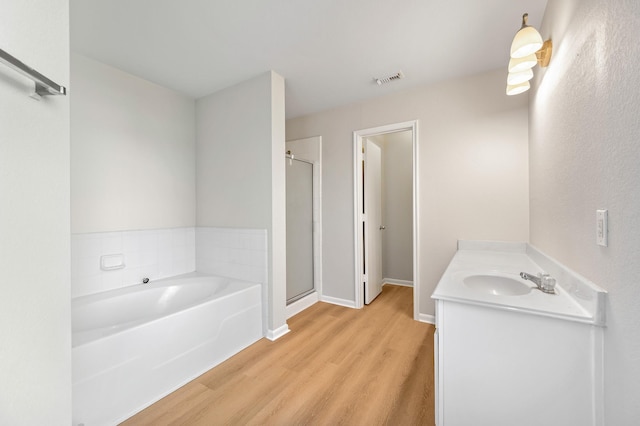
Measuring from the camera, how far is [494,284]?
1.54 meters

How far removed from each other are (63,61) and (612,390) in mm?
1997

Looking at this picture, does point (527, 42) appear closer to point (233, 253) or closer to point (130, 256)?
point (233, 253)

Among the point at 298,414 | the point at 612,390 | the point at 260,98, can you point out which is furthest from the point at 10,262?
the point at 260,98

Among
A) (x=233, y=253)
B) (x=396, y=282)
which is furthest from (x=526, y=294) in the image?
(x=396, y=282)

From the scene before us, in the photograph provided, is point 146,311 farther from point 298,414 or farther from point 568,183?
point 568,183

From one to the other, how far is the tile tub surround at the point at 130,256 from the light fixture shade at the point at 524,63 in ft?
10.6

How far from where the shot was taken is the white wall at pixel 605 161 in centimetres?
73

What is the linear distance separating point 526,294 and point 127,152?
3223 millimetres

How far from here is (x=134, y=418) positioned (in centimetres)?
143

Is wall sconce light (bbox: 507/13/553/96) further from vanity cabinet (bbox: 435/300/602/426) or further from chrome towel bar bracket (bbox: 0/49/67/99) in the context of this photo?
chrome towel bar bracket (bbox: 0/49/67/99)

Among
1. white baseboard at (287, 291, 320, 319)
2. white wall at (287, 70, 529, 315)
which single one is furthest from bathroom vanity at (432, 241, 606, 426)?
white baseboard at (287, 291, 320, 319)

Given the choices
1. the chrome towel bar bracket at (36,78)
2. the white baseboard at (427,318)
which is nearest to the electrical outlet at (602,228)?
the chrome towel bar bracket at (36,78)

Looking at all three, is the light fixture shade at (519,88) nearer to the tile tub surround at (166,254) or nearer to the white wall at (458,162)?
the white wall at (458,162)

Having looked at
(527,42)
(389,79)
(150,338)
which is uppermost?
(389,79)
